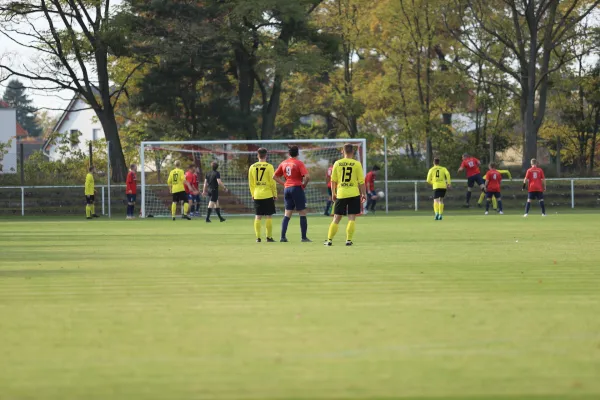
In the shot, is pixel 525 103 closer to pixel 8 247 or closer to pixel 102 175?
pixel 102 175

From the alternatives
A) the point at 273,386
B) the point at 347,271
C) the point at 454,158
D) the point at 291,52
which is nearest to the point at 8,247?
the point at 347,271

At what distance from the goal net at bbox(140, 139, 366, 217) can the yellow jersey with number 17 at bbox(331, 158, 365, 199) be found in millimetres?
22293

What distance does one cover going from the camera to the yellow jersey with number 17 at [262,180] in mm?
23094

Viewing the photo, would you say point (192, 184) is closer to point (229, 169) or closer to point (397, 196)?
point (229, 169)

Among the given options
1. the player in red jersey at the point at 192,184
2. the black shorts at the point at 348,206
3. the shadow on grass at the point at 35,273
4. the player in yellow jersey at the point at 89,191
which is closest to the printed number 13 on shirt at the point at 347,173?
the black shorts at the point at 348,206

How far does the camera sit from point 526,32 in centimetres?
5544

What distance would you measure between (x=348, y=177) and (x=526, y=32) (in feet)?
121

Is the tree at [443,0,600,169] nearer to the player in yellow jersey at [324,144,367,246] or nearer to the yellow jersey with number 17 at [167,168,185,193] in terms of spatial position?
the yellow jersey with number 17 at [167,168,185,193]

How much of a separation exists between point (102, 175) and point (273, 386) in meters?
47.7

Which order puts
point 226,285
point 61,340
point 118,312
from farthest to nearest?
point 226,285, point 118,312, point 61,340

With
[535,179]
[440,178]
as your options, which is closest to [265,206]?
[440,178]

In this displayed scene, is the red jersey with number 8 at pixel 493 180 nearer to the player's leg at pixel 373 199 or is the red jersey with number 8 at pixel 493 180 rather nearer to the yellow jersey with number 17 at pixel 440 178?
the player's leg at pixel 373 199

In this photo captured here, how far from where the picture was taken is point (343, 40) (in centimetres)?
5925

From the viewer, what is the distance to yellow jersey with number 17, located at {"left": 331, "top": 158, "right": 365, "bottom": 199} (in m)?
20.6
